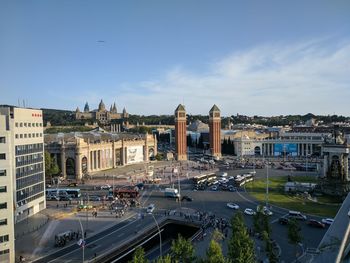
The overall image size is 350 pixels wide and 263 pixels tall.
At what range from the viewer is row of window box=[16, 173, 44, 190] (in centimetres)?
4053

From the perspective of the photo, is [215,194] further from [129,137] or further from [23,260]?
[129,137]

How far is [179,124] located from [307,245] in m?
81.4

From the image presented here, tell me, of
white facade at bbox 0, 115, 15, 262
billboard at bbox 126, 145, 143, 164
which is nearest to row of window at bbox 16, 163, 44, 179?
white facade at bbox 0, 115, 15, 262

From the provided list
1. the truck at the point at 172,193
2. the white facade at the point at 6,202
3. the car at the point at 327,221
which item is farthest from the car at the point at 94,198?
the car at the point at 327,221

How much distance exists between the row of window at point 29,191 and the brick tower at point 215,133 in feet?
236

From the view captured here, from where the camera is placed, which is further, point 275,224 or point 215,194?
point 215,194

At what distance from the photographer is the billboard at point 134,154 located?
293ft

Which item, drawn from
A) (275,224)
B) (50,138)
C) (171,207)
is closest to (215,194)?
(171,207)

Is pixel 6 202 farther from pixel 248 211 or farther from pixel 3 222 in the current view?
pixel 248 211

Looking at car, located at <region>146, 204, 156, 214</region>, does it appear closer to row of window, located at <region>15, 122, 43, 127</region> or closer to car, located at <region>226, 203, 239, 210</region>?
car, located at <region>226, 203, 239, 210</region>

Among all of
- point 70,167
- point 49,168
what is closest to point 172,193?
point 49,168

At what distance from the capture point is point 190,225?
38.7 m

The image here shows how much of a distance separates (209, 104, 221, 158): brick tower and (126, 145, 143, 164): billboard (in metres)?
27.1

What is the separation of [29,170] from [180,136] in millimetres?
69377
